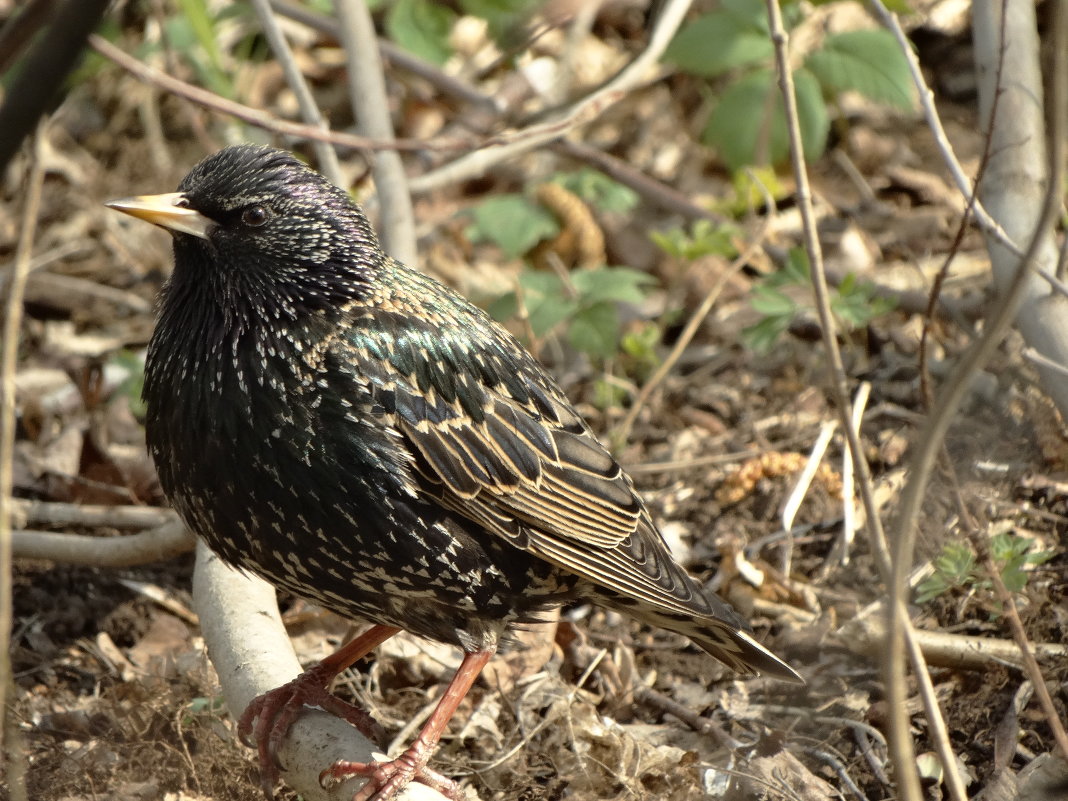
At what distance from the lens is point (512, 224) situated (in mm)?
5328

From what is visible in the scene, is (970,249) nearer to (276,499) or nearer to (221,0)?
(276,499)

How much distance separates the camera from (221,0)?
23.1ft

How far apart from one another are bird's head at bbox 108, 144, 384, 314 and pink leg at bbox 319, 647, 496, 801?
1035mm

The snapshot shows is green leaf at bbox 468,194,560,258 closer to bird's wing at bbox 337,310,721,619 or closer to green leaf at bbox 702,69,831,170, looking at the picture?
green leaf at bbox 702,69,831,170

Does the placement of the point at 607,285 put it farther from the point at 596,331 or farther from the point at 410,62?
the point at 410,62

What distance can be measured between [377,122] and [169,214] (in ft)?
5.78

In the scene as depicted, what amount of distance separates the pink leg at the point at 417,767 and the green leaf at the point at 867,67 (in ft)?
9.57

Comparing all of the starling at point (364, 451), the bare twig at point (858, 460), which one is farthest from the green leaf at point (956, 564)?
the bare twig at point (858, 460)

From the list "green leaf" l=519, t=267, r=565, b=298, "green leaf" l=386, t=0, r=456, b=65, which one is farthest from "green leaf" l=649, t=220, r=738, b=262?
"green leaf" l=386, t=0, r=456, b=65

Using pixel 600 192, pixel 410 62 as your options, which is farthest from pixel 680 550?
pixel 410 62

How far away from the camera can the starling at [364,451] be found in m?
3.09

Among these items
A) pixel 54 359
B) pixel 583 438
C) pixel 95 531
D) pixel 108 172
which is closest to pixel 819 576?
pixel 583 438

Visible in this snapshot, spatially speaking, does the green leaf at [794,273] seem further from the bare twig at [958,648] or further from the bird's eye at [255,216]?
the bird's eye at [255,216]

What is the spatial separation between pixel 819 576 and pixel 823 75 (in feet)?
7.00
